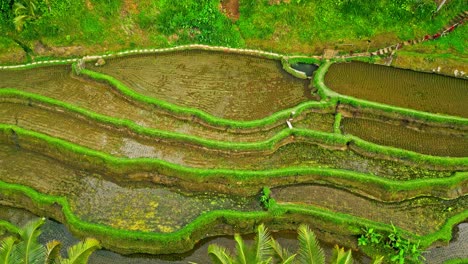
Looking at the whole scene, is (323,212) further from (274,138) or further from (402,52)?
(402,52)

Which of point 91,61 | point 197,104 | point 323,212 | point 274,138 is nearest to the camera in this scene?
point 323,212

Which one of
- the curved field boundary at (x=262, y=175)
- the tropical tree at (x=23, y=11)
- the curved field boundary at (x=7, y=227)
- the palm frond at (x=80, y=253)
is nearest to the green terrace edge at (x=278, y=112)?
the tropical tree at (x=23, y=11)

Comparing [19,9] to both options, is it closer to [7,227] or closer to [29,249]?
[7,227]

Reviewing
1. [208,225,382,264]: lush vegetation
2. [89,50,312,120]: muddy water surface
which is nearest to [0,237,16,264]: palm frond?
[208,225,382,264]: lush vegetation

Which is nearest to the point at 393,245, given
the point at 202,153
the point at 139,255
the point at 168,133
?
the point at 202,153

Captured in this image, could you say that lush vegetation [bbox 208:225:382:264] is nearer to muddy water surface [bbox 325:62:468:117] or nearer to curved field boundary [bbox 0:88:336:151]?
curved field boundary [bbox 0:88:336:151]

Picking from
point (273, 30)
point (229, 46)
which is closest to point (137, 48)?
point (229, 46)
